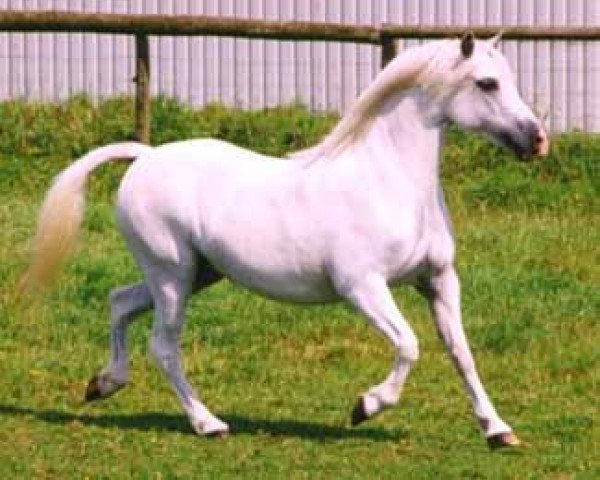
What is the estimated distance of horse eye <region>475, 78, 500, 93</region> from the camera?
1033 centimetres

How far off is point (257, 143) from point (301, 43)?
287 cm

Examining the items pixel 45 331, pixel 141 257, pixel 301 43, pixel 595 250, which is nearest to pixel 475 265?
pixel 595 250

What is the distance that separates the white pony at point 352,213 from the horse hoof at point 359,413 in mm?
11

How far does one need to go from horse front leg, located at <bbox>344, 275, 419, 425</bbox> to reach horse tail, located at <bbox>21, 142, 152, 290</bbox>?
1351 mm

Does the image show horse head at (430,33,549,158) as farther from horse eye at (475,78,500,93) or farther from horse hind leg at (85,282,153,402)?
horse hind leg at (85,282,153,402)

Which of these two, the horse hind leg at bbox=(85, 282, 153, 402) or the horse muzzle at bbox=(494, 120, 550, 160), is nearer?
the horse muzzle at bbox=(494, 120, 550, 160)

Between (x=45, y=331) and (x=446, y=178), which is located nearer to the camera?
(x=45, y=331)

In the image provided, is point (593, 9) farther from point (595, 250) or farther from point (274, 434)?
point (274, 434)

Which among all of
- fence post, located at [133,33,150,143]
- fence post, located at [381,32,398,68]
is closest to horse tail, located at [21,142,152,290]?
fence post, located at [133,33,150,143]

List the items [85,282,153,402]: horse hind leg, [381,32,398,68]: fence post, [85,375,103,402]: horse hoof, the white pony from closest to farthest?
the white pony
[85,282,153,402]: horse hind leg
[85,375,103,402]: horse hoof
[381,32,398,68]: fence post

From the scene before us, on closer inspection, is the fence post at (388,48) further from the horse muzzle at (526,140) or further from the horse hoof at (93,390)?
the horse muzzle at (526,140)

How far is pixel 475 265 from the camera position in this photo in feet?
49.1

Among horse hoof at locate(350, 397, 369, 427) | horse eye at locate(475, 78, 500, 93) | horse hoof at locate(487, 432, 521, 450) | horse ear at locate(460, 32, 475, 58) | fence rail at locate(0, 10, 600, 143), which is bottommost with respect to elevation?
horse hoof at locate(487, 432, 521, 450)

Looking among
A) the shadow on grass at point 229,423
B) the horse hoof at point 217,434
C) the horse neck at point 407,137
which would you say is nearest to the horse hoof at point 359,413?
the shadow on grass at point 229,423
